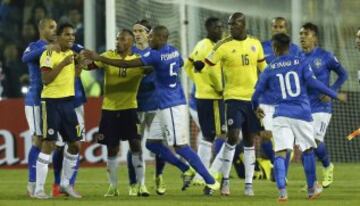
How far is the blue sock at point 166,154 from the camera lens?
64.1 feet

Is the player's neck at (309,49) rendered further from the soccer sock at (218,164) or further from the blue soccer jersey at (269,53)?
the soccer sock at (218,164)

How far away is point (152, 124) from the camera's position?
65.6ft

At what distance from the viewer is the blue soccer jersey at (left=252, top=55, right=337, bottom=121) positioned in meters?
17.6

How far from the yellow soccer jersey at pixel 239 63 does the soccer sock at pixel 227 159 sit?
0.67 metres

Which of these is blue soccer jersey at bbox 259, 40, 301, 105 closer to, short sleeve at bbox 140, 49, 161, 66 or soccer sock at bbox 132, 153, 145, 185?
short sleeve at bbox 140, 49, 161, 66

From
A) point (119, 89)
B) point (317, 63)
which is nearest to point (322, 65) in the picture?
point (317, 63)

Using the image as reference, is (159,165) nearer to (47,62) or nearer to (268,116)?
(47,62)

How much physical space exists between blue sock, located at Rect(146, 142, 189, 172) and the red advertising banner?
20.1 feet

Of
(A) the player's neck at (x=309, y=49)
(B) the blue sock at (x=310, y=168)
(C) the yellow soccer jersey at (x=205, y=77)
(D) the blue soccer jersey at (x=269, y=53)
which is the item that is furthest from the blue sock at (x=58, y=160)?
(A) the player's neck at (x=309, y=49)

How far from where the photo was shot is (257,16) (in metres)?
26.2

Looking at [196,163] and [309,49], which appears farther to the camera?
[309,49]

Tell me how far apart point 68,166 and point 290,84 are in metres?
3.30

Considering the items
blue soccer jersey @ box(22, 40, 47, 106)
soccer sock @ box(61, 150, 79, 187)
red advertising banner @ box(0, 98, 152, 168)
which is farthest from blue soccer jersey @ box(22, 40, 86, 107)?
red advertising banner @ box(0, 98, 152, 168)
